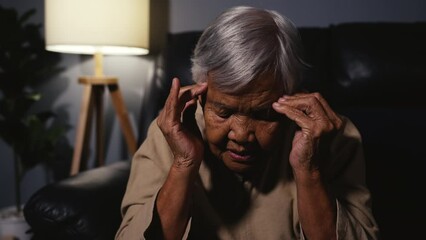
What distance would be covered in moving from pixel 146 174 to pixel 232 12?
1.54ft

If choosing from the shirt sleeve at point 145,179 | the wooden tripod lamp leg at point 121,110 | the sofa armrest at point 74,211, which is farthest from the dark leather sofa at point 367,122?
the wooden tripod lamp leg at point 121,110

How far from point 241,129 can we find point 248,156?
0.24 feet

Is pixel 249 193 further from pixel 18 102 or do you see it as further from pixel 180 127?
pixel 18 102

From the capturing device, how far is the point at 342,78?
1.68 meters

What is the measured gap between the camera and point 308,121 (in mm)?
928

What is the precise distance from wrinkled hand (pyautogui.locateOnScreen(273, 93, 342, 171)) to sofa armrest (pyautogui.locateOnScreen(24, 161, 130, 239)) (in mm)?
550

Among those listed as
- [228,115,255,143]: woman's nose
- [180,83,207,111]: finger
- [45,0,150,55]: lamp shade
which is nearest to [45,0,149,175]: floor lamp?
[45,0,150,55]: lamp shade

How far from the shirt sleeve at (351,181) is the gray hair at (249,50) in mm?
255

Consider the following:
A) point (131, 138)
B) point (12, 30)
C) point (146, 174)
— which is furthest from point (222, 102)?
point (12, 30)

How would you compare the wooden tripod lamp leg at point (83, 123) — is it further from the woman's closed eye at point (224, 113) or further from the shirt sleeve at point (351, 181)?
the shirt sleeve at point (351, 181)

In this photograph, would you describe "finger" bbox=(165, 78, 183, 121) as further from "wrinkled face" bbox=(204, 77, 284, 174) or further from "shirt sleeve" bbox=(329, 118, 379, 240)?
"shirt sleeve" bbox=(329, 118, 379, 240)

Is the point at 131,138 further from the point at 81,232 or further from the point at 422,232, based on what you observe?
the point at 422,232

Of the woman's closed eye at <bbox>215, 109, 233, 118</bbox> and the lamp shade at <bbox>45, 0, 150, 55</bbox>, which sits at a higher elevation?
the lamp shade at <bbox>45, 0, 150, 55</bbox>

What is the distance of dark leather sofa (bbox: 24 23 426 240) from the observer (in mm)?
1140
